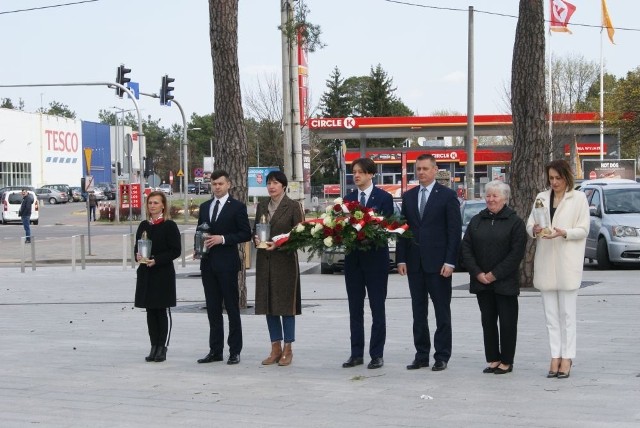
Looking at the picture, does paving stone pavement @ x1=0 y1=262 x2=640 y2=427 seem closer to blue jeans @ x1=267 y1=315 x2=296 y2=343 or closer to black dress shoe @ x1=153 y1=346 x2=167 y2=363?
black dress shoe @ x1=153 y1=346 x2=167 y2=363

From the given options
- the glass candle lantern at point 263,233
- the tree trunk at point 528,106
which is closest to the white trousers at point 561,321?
the glass candle lantern at point 263,233

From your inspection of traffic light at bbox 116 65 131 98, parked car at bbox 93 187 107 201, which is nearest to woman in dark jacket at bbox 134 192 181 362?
traffic light at bbox 116 65 131 98

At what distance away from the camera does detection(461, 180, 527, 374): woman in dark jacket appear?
984 cm

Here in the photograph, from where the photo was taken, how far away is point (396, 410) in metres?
8.42

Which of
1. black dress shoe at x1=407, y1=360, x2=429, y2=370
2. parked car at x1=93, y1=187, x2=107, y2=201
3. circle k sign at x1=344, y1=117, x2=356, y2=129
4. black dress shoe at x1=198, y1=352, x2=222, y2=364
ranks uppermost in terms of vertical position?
circle k sign at x1=344, y1=117, x2=356, y2=129

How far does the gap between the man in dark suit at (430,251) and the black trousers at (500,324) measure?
0.36m

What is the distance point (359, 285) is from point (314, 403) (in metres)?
1.97

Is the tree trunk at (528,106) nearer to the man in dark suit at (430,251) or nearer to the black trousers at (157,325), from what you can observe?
the man in dark suit at (430,251)

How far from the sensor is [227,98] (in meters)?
16.0

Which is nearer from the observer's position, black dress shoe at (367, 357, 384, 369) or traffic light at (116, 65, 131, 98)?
black dress shoe at (367, 357, 384, 369)

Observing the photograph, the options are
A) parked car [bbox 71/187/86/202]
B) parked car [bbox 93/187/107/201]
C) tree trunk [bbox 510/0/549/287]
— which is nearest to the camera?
tree trunk [bbox 510/0/549/287]

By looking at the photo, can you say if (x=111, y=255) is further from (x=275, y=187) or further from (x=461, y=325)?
(x=275, y=187)

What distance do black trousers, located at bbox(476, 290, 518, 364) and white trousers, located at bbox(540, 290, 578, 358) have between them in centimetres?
36

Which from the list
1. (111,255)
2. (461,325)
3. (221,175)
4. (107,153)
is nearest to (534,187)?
(461,325)
